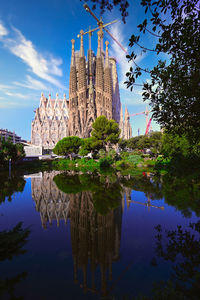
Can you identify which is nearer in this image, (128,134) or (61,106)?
(61,106)

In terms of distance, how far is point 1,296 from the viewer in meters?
2.70

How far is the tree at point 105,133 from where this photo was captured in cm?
3359

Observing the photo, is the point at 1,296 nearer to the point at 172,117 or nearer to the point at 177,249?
the point at 177,249

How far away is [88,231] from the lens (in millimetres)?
5207

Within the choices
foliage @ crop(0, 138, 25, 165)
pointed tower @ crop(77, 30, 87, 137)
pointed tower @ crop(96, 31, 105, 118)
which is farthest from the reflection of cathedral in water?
pointed tower @ crop(96, 31, 105, 118)

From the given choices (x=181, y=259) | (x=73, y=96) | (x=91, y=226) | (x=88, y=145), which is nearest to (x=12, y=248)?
(x=91, y=226)

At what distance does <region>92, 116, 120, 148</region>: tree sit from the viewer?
3359 centimetres

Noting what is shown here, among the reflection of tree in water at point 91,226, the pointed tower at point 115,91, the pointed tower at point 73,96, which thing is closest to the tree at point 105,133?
the reflection of tree in water at point 91,226

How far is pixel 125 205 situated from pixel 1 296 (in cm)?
600

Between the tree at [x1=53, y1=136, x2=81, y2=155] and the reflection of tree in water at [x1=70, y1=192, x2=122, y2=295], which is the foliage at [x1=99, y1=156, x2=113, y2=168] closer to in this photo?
the tree at [x1=53, y1=136, x2=81, y2=155]

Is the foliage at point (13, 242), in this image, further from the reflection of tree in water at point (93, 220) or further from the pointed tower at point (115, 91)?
the pointed tower at point (115, 91)

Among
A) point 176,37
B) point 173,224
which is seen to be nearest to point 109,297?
point 173,224

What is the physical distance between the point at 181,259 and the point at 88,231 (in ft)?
9.59

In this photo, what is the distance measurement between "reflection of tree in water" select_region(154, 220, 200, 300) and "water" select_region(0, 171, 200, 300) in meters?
0.09
